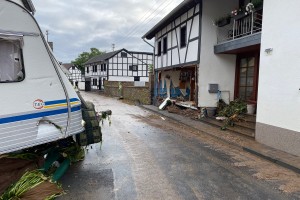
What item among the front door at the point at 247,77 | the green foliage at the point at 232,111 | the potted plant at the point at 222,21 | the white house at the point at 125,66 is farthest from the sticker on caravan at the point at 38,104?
the white house at the point at 125,66

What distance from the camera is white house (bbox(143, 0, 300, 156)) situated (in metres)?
6.66

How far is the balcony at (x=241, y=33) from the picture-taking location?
9220 mm

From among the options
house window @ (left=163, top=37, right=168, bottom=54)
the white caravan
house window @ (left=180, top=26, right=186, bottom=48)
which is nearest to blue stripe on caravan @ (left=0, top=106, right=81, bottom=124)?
the white caravan

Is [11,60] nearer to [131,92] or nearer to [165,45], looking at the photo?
[165,45]

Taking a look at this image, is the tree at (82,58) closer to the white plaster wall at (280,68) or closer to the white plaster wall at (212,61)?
the white plaster wall at (212,61)

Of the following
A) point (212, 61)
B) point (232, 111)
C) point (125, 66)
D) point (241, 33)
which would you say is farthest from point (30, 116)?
point (125, 66)

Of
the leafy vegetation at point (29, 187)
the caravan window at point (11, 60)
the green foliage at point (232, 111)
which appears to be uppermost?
the caravan window at point (11, 60)

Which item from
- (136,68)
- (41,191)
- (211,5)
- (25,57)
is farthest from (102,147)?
(136,68)

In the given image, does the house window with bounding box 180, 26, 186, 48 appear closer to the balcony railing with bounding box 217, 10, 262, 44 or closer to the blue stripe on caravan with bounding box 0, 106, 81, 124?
the balcony railing with bounding box 217, 10, 262, 44

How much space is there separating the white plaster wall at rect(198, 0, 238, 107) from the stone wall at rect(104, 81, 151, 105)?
9119 mm

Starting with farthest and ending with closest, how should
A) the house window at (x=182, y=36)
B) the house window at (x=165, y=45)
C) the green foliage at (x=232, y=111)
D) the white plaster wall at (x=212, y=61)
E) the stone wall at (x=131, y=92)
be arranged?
the stone wall at (x=131, y=92) → the house window at (x=165, y=45) → the house window at (x=182, y=36) → the white plaster wall at (x=212, y=61) → the green foliage at (x=232, y=111)

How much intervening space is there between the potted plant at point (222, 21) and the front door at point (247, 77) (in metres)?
1.66

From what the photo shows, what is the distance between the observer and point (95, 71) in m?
46.2

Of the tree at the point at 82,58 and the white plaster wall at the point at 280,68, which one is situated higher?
the tree at the point at 82,58
